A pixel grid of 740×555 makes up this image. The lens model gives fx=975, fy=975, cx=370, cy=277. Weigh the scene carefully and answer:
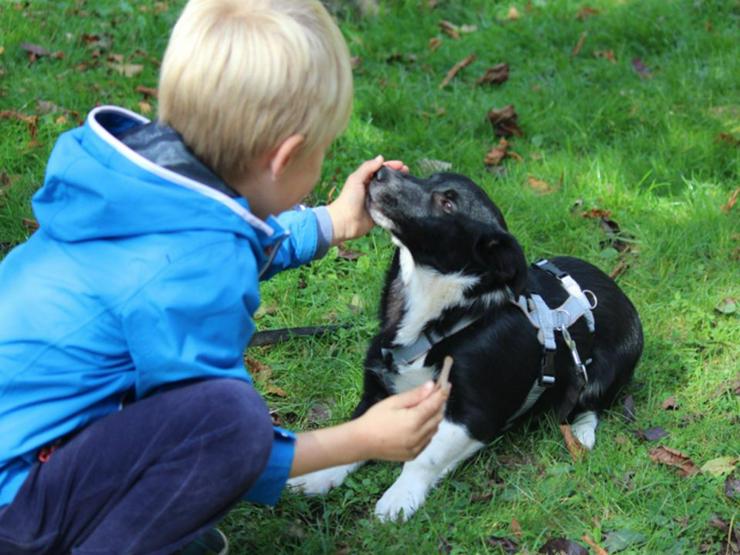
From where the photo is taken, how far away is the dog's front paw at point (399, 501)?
8.91ft

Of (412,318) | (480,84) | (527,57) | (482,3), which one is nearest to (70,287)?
(412,318)

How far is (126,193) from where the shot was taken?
6.28 ft

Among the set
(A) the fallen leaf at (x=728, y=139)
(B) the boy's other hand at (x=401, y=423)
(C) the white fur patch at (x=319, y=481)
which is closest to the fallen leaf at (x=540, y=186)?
(A) the fallen leaf at (x=728, y=139)

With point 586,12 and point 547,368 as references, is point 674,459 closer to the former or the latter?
point 547,368

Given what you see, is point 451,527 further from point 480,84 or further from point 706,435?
point 480,84

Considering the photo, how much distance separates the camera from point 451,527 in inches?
106

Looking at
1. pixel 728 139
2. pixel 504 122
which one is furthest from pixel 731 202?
pixel 504 122

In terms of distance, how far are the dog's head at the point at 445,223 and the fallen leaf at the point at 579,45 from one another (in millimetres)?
3095

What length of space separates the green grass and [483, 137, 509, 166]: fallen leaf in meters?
0.05

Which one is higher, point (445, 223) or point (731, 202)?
point (445, 223)

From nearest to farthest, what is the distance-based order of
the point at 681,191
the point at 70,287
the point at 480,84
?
the point at 70,287
the point at 681,191
the point at 480,84

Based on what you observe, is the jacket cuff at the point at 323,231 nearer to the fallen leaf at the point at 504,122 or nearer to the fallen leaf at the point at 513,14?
the fallen leaf at the point at 504,122

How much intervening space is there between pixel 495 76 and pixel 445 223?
270 centimetres

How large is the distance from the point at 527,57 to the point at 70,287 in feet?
14.0
